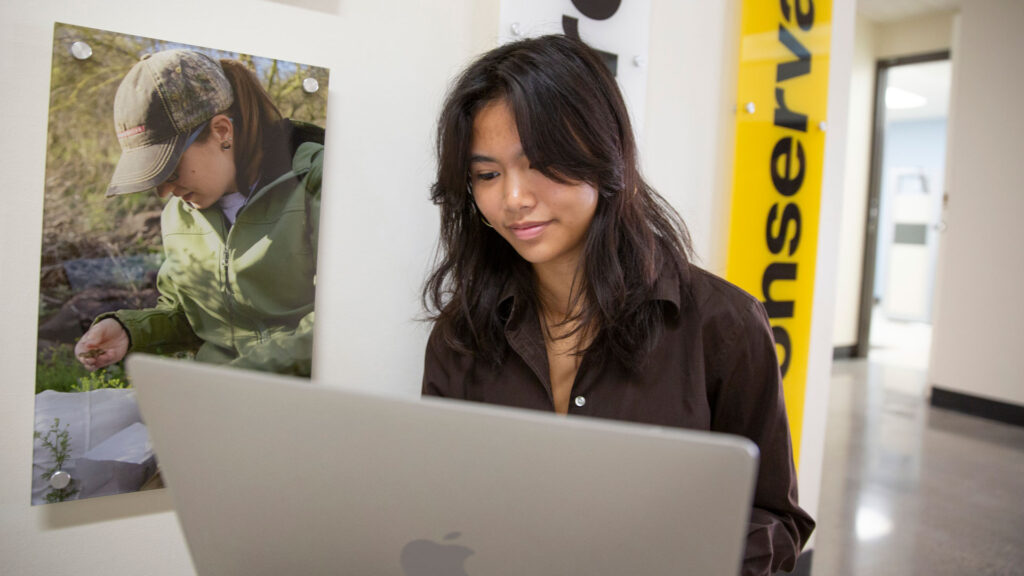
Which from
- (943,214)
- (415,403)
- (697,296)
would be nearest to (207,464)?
(415,403)

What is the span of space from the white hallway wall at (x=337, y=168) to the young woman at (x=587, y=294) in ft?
0.61

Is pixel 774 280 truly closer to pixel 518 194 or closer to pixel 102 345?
pixel 518 194

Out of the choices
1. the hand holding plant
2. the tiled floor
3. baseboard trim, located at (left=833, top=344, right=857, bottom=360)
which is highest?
the hand holding plant

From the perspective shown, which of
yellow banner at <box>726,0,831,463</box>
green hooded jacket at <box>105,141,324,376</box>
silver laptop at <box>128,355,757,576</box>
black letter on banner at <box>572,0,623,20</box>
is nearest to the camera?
silver laptop at <box>128,355,757,576</box>

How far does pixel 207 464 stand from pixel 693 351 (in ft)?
2.79

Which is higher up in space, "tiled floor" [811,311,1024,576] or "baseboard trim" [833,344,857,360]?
"baseboard trim" [833,344,857,360]

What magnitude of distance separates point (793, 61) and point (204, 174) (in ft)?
5.93

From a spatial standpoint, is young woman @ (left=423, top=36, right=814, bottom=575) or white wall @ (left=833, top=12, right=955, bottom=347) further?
white wall @ (left=833, top=12, right=955, bottom=347)

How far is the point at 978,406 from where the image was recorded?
522cm

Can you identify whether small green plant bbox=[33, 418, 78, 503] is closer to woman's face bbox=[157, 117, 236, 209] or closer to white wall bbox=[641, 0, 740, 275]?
woman's face bbox=[157, 117, 236, 209]

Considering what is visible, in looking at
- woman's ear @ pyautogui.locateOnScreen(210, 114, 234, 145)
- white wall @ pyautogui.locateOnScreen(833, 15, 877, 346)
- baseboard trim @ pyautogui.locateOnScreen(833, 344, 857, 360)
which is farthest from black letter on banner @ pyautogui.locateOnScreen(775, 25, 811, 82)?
baseboard trim @ pyautogui.locateOnScreen(833, 344, 857, 360)

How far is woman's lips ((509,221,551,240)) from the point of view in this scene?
1.18 m

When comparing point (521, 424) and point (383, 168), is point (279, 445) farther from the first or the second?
point (383, 168)

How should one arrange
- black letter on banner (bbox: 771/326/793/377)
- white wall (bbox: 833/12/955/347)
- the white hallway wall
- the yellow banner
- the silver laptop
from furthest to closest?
white wall (bbox: 833/12/955/347) < black letter on banner (bbox: 771/326/793/377) < the yellow banner < the white hallway wall < the silver laptop
